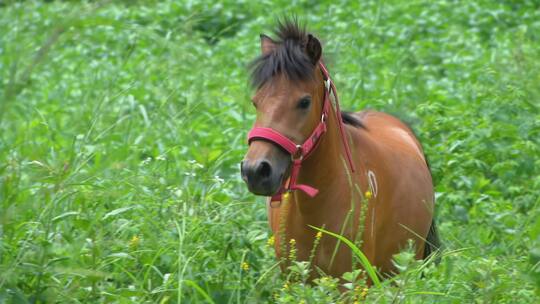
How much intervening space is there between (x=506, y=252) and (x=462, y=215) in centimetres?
122

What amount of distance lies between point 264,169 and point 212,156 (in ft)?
5.52

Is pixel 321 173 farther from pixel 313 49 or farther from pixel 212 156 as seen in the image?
pixel 212 156

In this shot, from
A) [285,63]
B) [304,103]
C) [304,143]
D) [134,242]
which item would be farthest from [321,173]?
[134,242]

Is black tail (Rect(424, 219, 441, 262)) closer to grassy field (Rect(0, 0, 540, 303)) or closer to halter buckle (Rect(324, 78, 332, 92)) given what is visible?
grassy field (Rect(0, 0, 540, 303))

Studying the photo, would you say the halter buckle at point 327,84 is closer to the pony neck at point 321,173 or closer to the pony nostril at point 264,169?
the pony neck at point 321,173

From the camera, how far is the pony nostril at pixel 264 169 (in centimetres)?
398

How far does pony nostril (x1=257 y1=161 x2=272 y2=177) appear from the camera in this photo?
398cm

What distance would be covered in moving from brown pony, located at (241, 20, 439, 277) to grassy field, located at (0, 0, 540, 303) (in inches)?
10.2

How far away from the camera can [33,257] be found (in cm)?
398

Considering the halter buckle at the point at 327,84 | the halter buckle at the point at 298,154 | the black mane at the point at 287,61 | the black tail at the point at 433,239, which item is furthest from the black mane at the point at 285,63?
the black tail at the point at 433,239

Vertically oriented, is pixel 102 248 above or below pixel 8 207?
below

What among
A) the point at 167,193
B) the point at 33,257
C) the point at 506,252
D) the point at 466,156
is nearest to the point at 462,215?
the point at 466,156

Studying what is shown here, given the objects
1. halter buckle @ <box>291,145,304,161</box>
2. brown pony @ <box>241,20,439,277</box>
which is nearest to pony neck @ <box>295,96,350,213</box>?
brown pony @ <box>241,20,439,277</box>

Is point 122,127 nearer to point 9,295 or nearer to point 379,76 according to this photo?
point 379,76
